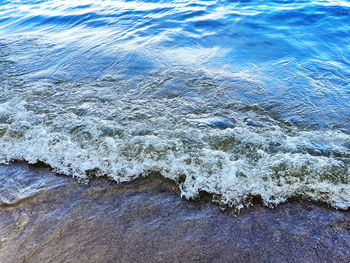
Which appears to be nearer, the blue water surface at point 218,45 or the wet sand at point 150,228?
the wet sand at point 150,228

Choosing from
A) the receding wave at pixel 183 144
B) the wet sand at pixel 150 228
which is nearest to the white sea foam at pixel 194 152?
the receding wave at pixel 183 144

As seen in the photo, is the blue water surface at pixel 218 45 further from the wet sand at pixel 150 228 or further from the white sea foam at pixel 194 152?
the wet sand at pixel 150 228

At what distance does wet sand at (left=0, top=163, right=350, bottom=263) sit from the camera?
252 centimetres

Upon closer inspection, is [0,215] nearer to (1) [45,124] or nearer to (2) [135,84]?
(1) [45,124]

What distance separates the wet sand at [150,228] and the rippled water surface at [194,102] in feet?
0.69

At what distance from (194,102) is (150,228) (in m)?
2.58

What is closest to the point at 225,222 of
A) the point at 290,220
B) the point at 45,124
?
the point at 290,220

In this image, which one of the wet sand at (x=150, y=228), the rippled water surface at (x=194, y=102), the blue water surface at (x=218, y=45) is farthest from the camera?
the blue water surface at (x=218, y=45)

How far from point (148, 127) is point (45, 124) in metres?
1.69

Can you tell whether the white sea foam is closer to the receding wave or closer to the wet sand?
the receding wave

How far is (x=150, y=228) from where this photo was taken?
2.77 meters

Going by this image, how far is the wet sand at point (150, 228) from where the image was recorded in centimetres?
252

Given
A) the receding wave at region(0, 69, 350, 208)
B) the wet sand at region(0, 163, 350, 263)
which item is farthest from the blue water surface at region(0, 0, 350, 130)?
the wet sand at region(0, 163, 350, 263)

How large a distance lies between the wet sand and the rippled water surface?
0.21 meters
